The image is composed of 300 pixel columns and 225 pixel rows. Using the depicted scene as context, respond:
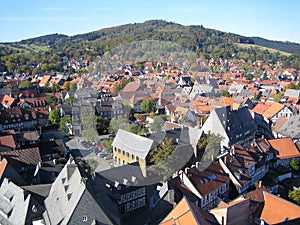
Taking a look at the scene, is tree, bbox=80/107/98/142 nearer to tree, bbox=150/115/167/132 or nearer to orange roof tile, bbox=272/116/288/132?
tree, bbox=150/115/167/132

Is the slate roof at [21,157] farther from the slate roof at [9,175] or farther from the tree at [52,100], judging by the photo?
the tree at [52,100]

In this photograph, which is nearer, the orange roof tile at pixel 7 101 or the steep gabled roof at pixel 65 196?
the steep gabled roof at pixel 65 196

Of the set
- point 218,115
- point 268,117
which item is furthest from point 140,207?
point 268,117

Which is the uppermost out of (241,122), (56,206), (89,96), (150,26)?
(150,26)

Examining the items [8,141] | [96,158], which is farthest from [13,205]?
[8,141]

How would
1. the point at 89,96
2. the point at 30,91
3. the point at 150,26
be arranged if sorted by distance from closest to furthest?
the point at 89,96 → the point at 150,26 → the point at 30,91

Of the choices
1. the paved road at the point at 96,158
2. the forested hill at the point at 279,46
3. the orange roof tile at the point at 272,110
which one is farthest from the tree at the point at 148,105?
the forested hill at the point at 279,46

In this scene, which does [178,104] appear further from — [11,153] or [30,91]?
[30,91]
